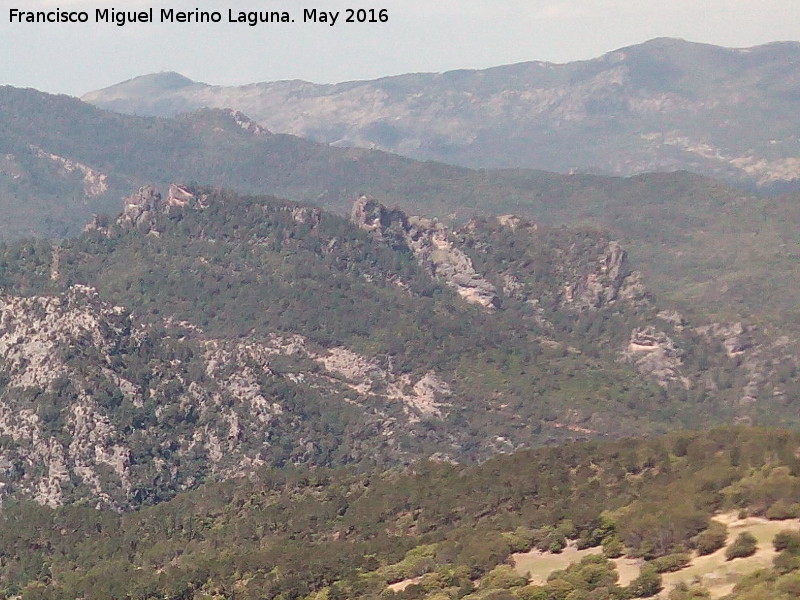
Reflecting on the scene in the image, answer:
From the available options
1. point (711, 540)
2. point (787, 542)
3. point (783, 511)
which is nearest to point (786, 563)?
point (787, 542)

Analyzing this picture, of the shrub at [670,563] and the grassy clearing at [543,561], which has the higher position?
the shrub at [670,563]

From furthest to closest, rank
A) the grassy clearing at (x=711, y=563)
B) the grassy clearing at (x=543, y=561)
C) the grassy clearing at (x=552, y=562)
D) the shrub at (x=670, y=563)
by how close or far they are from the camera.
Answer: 1. the grassy clearing at (x=543, y=561)
2. the grassy clearing at (x=552, y=562)
3. the shrub at (x=670, y=563)
4. the grassy clearing at (x=711, y=563)

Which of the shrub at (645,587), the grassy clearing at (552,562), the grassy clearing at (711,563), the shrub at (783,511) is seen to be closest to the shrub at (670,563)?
the grassy clearing at (711,563)

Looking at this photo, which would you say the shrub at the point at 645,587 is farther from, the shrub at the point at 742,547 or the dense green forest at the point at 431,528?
the shrub at the point at 742,547

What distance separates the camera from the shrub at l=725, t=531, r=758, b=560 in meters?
96.3

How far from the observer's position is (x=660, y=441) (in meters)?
144

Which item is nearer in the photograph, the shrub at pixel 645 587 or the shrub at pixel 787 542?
the shrub at pixel 787 542

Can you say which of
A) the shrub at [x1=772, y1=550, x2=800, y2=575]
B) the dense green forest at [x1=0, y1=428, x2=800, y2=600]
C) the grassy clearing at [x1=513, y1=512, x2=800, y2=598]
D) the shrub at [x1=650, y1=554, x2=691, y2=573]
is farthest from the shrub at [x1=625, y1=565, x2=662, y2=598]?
the shrub at [x1=772, y1=550, x2=800, y2=575]

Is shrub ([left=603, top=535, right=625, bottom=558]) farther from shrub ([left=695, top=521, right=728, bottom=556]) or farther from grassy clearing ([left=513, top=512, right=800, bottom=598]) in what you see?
shrub ([left=695, top=521, right=728, bottom=556])

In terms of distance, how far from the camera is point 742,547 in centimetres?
9644

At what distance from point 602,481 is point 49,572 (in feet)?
214

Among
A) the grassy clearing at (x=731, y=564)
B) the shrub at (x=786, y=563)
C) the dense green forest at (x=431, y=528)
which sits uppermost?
the shrub at (x=786, y=563)

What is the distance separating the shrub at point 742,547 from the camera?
9631 cm

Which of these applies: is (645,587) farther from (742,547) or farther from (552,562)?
(552,562)
